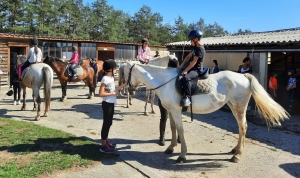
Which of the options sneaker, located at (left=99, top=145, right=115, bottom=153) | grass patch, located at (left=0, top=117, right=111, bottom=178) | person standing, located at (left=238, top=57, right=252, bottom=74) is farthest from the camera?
person standing, located at (left=238, top=57, right=252, bottom=74)

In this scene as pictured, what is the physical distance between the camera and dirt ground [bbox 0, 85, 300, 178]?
4.71 meters

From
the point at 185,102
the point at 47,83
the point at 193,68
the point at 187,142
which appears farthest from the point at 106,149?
the point at 47,83

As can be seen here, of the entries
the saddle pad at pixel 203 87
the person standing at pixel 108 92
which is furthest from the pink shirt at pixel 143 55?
the saddle pad at pixel 203 87

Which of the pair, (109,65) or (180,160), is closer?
(180,160)

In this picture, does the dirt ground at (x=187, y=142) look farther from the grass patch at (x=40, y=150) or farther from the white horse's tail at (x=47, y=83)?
the white horse's tail at (x=47, y=83)

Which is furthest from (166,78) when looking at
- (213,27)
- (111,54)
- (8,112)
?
(213,27)

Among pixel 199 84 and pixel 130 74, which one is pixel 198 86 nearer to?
pixel 199 84

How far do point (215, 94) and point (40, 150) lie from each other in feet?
12.6

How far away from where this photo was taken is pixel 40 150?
5336 millimetres

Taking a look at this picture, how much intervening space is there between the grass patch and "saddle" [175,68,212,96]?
6.80 feet

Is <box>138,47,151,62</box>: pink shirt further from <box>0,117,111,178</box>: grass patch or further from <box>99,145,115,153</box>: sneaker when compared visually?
<box>99,145,115,153</box>: sneaker

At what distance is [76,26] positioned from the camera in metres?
52.6

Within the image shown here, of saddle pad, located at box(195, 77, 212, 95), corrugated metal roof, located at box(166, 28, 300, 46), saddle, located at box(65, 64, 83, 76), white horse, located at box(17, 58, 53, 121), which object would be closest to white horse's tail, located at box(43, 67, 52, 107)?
white horse, located at box(17, 58, 53, 121)

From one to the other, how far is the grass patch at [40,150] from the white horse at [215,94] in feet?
5.61
